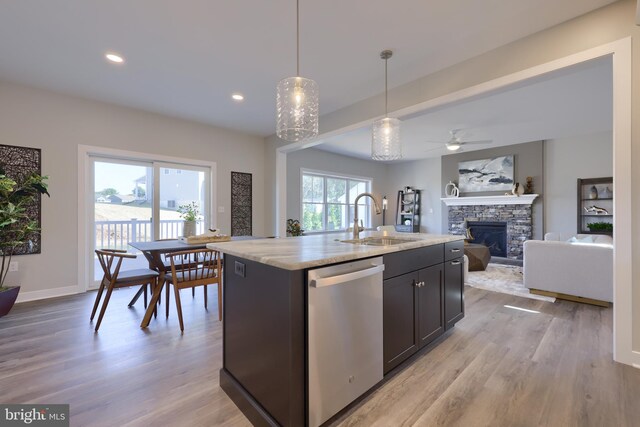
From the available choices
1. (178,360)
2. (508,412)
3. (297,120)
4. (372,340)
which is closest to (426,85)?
(297,120)

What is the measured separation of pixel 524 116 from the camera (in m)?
4.54

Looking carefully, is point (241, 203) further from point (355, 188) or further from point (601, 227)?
point (601, 227)

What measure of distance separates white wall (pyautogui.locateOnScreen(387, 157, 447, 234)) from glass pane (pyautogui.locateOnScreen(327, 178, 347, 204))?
193 centimetres

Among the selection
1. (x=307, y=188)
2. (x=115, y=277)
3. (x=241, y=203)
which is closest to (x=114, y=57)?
(x=115, y=277)

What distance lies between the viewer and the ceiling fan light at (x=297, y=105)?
2152mm

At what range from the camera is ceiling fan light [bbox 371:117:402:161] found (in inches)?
116

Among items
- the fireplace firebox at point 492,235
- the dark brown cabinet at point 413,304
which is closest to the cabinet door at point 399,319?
the dark brown cabinet at point 413,304

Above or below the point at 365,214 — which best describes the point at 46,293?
below

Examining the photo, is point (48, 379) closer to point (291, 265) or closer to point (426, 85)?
point (291, 265)

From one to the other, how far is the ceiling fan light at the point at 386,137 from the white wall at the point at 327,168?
3.56 meters

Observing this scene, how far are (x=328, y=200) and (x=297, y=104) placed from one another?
5.31 meters

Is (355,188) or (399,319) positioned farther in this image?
(355,188)

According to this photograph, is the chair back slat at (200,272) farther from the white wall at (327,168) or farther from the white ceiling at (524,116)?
the white wall at (327,168)

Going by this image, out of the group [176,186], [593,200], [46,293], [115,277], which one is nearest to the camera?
[115,277]
